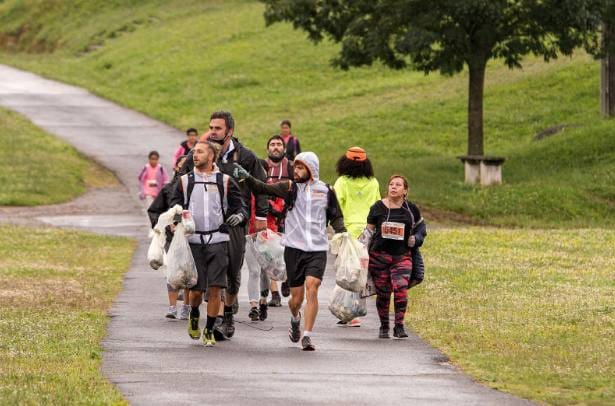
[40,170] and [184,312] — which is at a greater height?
[40,170]

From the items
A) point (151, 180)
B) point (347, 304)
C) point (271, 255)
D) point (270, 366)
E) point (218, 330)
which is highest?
point (151, 180)

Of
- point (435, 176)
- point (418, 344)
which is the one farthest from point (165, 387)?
point (435, 176)

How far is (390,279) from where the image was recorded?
1394 centimetres

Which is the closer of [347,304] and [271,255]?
[347,304]

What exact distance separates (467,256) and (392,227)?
25.6 ft

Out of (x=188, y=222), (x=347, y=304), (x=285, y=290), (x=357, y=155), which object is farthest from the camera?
(x=285, y=290)

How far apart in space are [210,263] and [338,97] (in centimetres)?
3556

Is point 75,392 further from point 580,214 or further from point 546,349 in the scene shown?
point 580,214

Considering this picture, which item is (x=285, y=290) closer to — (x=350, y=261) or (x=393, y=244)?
(x=393, y=244)

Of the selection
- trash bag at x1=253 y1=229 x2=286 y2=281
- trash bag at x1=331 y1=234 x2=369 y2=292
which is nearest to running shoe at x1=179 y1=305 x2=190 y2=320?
trash bag at x1=253 y1=229 x2=286 y2=281

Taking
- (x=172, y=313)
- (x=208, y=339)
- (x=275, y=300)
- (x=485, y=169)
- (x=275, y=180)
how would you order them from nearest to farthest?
(x=208, y=339) → (x=172, y=313) → (x=275, y=180) → (x=275, y=300) → (x=485, y=169)

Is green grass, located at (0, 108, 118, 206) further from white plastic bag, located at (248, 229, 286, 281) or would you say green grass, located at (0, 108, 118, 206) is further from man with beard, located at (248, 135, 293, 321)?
white plastic bag, located at (248, 229, 286, 281)

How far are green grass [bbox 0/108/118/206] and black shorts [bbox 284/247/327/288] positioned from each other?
1989 cm

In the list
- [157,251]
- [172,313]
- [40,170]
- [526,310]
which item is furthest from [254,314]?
[40,170]
